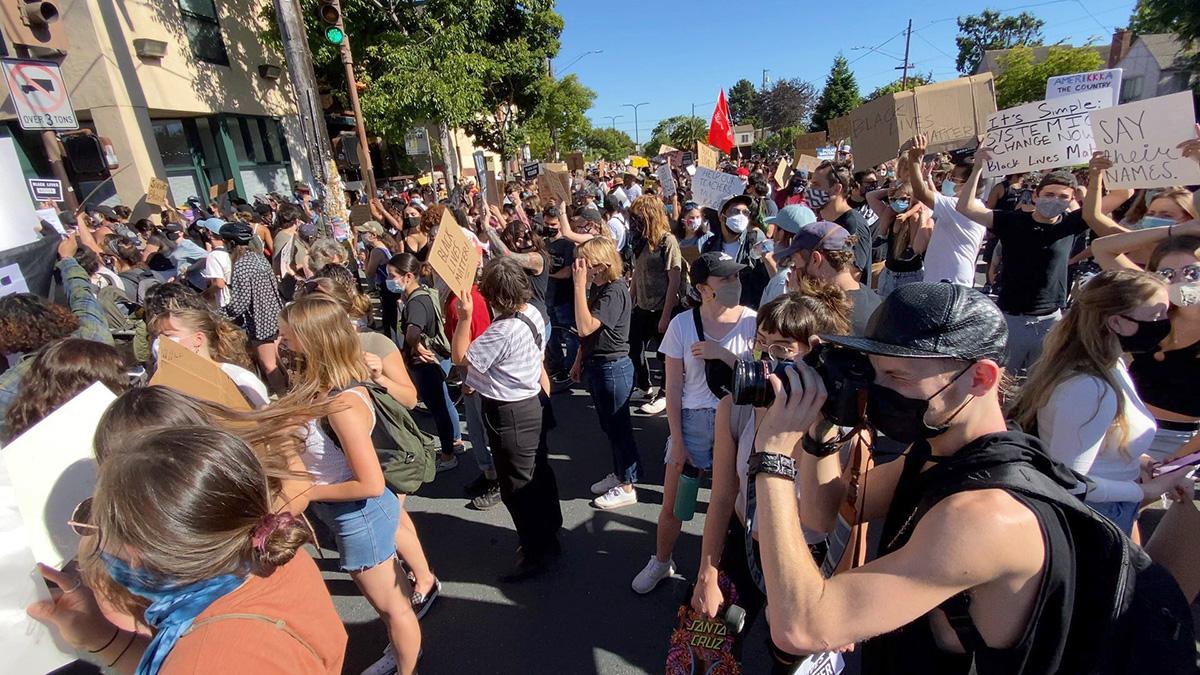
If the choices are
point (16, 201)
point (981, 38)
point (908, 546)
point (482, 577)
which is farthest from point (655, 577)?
point (981, 38)

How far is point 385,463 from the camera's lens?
2537 mm

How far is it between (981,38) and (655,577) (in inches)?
4226

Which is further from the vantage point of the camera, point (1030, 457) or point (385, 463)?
point (385, 463)

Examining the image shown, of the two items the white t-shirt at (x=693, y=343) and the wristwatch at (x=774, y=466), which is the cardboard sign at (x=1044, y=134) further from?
the wristwatch at (x=774, y=466)

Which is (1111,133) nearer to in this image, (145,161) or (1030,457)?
(1030,457)

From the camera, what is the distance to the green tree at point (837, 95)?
147 ft

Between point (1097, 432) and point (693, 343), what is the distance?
150 centimetres

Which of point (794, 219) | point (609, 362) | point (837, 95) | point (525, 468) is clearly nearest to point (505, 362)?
point (525, 468)

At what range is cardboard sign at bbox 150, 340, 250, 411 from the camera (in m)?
2.11

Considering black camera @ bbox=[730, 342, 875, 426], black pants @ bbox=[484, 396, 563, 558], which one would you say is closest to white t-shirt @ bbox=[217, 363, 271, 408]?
black pants @ bbox=[484, 396, 563, 558]

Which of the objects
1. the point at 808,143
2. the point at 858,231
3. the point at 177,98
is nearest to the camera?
the point at 858,231

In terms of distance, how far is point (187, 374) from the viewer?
6.98ft

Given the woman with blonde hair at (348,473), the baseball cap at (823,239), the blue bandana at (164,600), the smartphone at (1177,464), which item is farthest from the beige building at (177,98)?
the smartphone at (1177,464)

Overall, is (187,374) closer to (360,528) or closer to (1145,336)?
(360,528)
